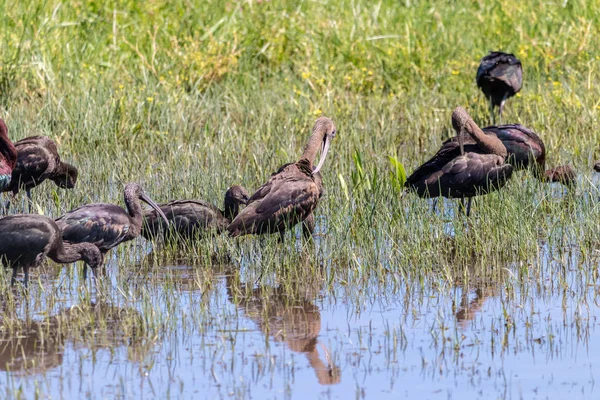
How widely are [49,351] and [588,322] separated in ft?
Result: 9.49

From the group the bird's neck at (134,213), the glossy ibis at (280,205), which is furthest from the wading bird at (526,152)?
the bird's neck at (134,213)

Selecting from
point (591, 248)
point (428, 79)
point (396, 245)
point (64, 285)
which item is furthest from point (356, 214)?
point (428, 79)

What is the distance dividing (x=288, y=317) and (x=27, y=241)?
173 centimetres

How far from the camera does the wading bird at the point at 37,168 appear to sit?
9438 millimetres

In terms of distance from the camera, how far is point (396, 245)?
7.75 meters

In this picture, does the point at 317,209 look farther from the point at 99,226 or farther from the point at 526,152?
the point at 99,226

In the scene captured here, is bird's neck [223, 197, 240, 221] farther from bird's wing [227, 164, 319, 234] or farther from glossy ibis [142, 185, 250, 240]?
bird's wing [227, 164, 319, 234]

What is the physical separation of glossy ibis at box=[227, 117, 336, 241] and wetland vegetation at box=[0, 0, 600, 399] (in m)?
0.17

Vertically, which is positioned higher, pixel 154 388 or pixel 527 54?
pixel 527 54

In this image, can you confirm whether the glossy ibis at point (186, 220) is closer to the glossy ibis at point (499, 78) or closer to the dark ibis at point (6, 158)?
the dark ibis at point (6, 158)

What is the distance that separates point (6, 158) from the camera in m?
8.95

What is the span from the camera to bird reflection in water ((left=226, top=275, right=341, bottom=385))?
18.5 feet

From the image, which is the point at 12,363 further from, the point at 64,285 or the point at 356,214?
the point at 356,214

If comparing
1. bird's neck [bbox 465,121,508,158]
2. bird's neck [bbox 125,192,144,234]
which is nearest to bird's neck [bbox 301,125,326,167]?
bird's neck [bbox 465,121,508,158]
